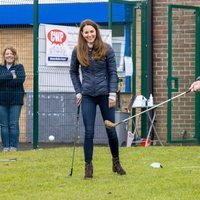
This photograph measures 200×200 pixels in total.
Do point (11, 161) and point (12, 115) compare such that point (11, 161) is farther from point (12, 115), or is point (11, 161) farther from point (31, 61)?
point (31, 61)

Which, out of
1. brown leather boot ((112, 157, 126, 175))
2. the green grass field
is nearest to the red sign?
the green grass field

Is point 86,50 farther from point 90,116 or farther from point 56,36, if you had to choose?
point 56,36

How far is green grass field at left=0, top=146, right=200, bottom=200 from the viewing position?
8.39m

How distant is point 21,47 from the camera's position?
49.8 ft

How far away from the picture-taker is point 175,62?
16.3m

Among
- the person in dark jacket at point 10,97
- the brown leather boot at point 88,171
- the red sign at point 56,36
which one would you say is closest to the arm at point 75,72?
the brown leather boot at point 88,171

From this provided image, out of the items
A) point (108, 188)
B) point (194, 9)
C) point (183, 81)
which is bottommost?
point (108, 188)

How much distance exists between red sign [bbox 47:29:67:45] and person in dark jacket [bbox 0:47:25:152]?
88 cm

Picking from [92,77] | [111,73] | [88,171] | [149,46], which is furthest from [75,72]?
[149,46]

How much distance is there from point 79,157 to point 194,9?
17.8 ft

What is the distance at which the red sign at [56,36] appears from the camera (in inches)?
584

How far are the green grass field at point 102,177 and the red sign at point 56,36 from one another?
260cm

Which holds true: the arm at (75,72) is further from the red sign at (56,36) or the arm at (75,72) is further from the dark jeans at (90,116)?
the red sign at (56,36)

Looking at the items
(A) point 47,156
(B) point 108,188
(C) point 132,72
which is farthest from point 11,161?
(C) point 132,72
